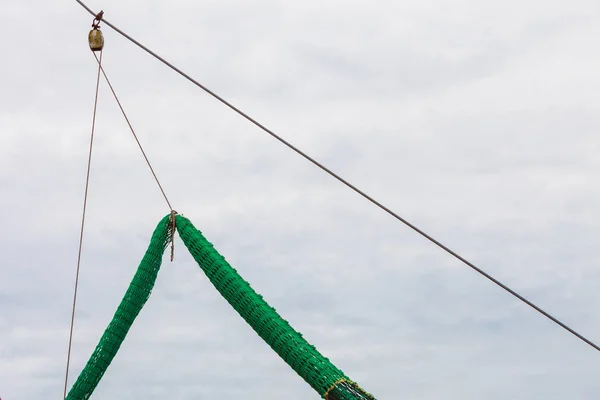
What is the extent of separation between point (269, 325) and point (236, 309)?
2.62 ft

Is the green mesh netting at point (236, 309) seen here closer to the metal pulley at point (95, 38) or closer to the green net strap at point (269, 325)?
the green net strap at point (269, 325)

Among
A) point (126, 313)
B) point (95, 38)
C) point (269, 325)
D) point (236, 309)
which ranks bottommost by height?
point (126, 313)

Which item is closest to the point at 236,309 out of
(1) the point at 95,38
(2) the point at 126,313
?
(2) the point at 126,313

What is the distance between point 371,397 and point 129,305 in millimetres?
4893

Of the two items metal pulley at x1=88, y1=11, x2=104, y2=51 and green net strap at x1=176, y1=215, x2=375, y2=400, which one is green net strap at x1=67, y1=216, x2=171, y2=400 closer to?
green net strap at x1=176, y1=215, x2=375, y2=400

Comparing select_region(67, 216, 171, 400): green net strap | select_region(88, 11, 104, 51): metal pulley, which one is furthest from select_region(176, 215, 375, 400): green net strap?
select_region(88, 11, 104, 51): metal pulley

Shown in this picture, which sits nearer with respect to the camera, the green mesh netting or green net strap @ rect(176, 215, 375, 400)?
green net strap @ rect(176, 215, 375, 400)

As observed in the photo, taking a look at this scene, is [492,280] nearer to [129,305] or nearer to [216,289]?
[216,289]

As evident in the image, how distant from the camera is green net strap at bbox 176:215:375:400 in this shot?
13516 mm

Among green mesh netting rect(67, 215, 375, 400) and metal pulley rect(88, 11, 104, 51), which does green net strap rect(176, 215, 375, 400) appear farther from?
metal pulley rect(88, 11, 104, 51)

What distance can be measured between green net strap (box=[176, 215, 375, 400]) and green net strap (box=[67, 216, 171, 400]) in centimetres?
53

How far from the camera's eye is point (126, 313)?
51.9 ft

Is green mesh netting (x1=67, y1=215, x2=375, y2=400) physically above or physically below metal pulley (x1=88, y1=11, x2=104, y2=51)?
below

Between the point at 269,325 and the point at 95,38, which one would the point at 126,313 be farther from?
the point at 95,38
